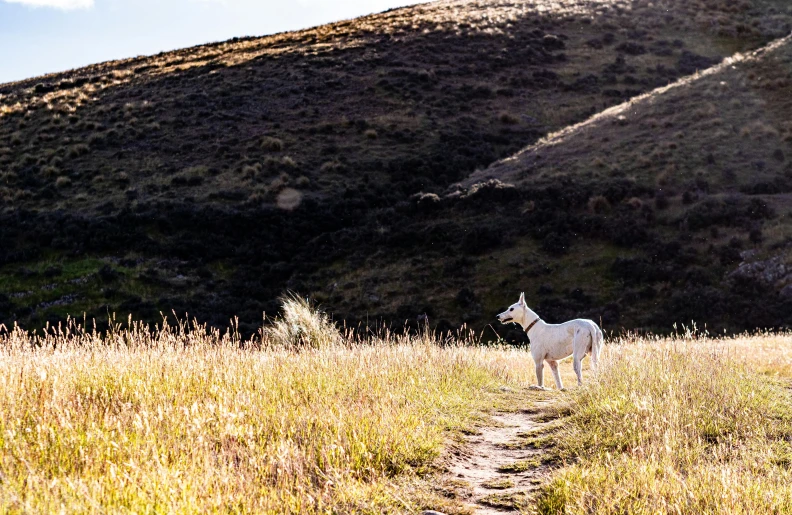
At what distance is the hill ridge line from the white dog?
3057cm

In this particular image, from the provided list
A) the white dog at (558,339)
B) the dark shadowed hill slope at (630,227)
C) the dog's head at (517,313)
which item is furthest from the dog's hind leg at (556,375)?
the dark shadowed hill slope at (630,227)

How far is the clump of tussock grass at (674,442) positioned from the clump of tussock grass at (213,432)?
121cm

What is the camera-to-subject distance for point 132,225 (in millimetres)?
38625

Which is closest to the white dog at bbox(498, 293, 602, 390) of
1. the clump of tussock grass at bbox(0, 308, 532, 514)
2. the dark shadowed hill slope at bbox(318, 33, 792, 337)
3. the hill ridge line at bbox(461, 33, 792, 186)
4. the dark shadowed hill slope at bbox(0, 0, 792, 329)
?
the clump of tussock grass at bbox(0, 308, 532, 514)

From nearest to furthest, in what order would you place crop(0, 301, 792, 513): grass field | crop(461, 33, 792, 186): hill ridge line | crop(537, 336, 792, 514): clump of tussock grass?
crop(0, 301, 792, 513): grass field → crop(537, 336, 792, 514): clump of tussock grass → crop(461, 33, 792, 186): hill ridge line

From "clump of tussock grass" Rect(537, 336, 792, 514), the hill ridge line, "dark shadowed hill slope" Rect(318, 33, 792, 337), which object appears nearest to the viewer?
"clump of tussock grass" Rect(537, 336, 792, 514)

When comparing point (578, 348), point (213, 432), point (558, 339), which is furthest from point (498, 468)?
point (558, 339)

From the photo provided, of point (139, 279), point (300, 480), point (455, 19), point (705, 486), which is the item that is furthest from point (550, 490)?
point (455, 19)

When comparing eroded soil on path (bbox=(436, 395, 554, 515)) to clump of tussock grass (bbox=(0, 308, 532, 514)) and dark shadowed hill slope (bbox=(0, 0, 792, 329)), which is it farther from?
dark shadowed hill slope (bbox=(0, 0, 792, 329))

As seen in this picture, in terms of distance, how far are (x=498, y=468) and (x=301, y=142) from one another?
44.2 meters

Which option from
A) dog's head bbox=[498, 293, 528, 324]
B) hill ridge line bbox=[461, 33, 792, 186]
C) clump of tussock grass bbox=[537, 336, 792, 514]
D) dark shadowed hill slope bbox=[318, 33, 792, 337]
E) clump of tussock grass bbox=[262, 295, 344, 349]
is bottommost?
clump of tussock grass bbox=[537, 336, 792, 514]

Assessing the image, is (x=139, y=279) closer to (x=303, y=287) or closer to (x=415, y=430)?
(x=303, y=287)

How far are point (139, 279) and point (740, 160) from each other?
32603mm

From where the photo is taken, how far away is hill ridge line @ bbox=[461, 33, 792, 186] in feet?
143
